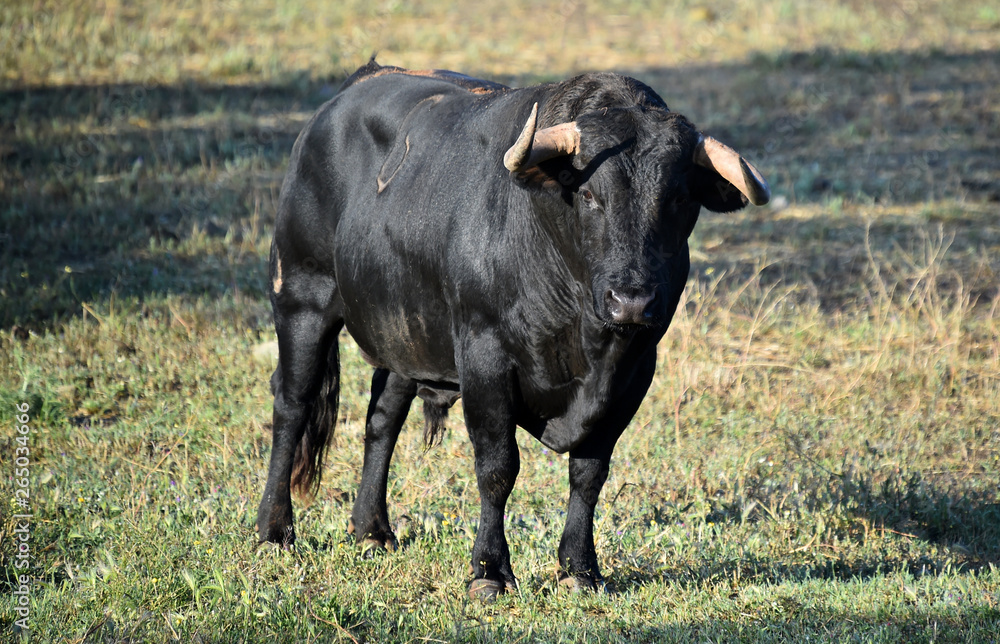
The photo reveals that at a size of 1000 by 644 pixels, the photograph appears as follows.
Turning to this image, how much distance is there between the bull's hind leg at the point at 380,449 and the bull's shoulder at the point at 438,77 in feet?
4.89

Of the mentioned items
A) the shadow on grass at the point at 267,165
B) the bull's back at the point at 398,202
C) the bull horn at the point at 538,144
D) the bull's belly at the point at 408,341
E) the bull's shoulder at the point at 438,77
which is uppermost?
the bull horn at the point at 538,144

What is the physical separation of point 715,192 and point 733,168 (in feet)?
0.87

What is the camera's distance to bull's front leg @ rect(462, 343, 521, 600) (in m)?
4.20

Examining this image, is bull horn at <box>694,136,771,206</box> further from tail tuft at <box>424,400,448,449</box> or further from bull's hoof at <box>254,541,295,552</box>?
bull's hoof at <box>254,541,295,552</box>

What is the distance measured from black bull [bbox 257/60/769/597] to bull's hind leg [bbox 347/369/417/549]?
0.01m

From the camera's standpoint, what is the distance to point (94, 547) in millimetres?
4910

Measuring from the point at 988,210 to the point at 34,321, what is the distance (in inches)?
345

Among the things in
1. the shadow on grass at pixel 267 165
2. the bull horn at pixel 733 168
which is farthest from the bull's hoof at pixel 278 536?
the shadow on grass at pixel 267 165

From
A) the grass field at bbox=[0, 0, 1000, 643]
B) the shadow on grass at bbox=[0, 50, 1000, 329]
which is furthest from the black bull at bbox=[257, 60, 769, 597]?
the shadow on grass at bbox=[0, 50, 1000, 329]

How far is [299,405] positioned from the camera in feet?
17.5

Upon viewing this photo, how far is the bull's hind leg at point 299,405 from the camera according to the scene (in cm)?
518

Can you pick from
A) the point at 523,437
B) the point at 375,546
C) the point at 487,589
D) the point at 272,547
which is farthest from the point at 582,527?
the point at 523,437

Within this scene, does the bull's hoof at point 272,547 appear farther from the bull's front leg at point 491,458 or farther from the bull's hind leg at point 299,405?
the bull's front leg at point 491,458

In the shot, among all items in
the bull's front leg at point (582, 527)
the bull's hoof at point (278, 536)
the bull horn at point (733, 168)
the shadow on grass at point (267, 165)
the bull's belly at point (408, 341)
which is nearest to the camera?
the bull horn at point (733, 168)
